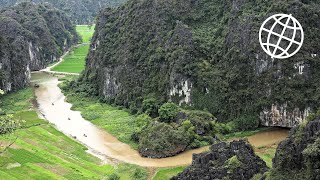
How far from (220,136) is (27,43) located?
164 ft

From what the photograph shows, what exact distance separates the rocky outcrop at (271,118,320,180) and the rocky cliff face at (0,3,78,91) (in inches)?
1915

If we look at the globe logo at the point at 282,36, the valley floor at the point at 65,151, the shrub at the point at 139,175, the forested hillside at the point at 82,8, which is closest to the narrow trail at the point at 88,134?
the valley floor at the point at 65,151

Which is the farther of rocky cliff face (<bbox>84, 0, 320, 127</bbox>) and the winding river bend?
rocky cliff face (<bbox>84, 0, 320, 127</bbox>)

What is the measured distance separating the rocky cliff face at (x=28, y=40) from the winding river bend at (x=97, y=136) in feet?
21.8

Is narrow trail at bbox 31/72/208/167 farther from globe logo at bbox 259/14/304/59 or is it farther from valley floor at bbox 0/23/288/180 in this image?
globe logo at bbox 259/14/304/59

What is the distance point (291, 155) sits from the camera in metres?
23.1

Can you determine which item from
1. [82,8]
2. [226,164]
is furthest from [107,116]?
[82,8]

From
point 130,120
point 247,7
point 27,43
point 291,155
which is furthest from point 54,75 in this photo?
point 291,155

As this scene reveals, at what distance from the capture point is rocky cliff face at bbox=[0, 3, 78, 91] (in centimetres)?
6825

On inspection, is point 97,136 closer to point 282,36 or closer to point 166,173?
point 166,173

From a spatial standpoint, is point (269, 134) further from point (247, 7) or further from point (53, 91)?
point (53, 91)

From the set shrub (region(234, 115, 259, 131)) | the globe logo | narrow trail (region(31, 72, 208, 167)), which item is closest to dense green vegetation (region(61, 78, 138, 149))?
narrow trail (region(31, 72, 208, 167))

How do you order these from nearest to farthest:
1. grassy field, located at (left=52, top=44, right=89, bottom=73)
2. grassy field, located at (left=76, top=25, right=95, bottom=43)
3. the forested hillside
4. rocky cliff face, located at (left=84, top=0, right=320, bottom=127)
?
rocky cliff face, located at (left=84, top=0, right=320, bottom=127)
grassy field, located at (left=52, top=44, right=89, bottom=73)
grassy field, located at (left=76, top=25, right=95, bottom=43)
the forested hillside

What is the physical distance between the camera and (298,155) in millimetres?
22891
